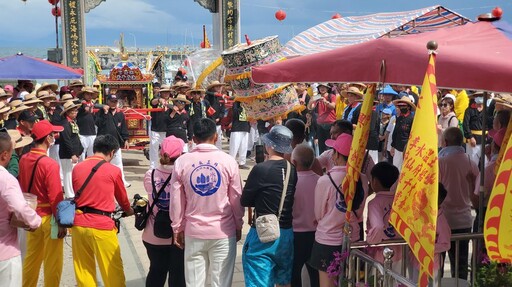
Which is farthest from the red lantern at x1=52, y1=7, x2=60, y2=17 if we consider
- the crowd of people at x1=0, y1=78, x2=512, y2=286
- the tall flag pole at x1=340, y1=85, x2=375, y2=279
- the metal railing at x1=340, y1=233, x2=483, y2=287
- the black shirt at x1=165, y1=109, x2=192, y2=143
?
the metal railing at x1=340, y1=233, x2=483, y2=287

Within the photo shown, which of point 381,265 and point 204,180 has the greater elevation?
point 204,180

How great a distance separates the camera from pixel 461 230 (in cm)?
582

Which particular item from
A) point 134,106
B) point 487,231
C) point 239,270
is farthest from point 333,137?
point 134,106

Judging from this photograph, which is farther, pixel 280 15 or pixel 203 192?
pixel 280 15

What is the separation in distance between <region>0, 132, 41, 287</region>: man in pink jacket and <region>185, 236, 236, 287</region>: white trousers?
122 centimetres

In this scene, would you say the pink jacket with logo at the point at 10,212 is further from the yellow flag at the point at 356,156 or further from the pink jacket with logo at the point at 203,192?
the yellow flag at the point at 356,156

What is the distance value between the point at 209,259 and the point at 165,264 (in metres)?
0.58

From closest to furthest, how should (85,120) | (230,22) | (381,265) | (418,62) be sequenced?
(418,62), (381,265), (85,120), (230,22)

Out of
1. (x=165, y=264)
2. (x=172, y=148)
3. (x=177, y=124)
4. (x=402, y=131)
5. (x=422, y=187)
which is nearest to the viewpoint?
(x=422, y=187)

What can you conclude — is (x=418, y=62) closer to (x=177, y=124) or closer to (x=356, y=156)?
(x=356, y=156)

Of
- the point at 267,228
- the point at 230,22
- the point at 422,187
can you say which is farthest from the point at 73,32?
the point at 422,187

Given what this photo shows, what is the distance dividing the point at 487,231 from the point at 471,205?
9.85ft

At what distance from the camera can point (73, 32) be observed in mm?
21281

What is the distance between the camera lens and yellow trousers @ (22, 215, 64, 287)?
577 centimetres
